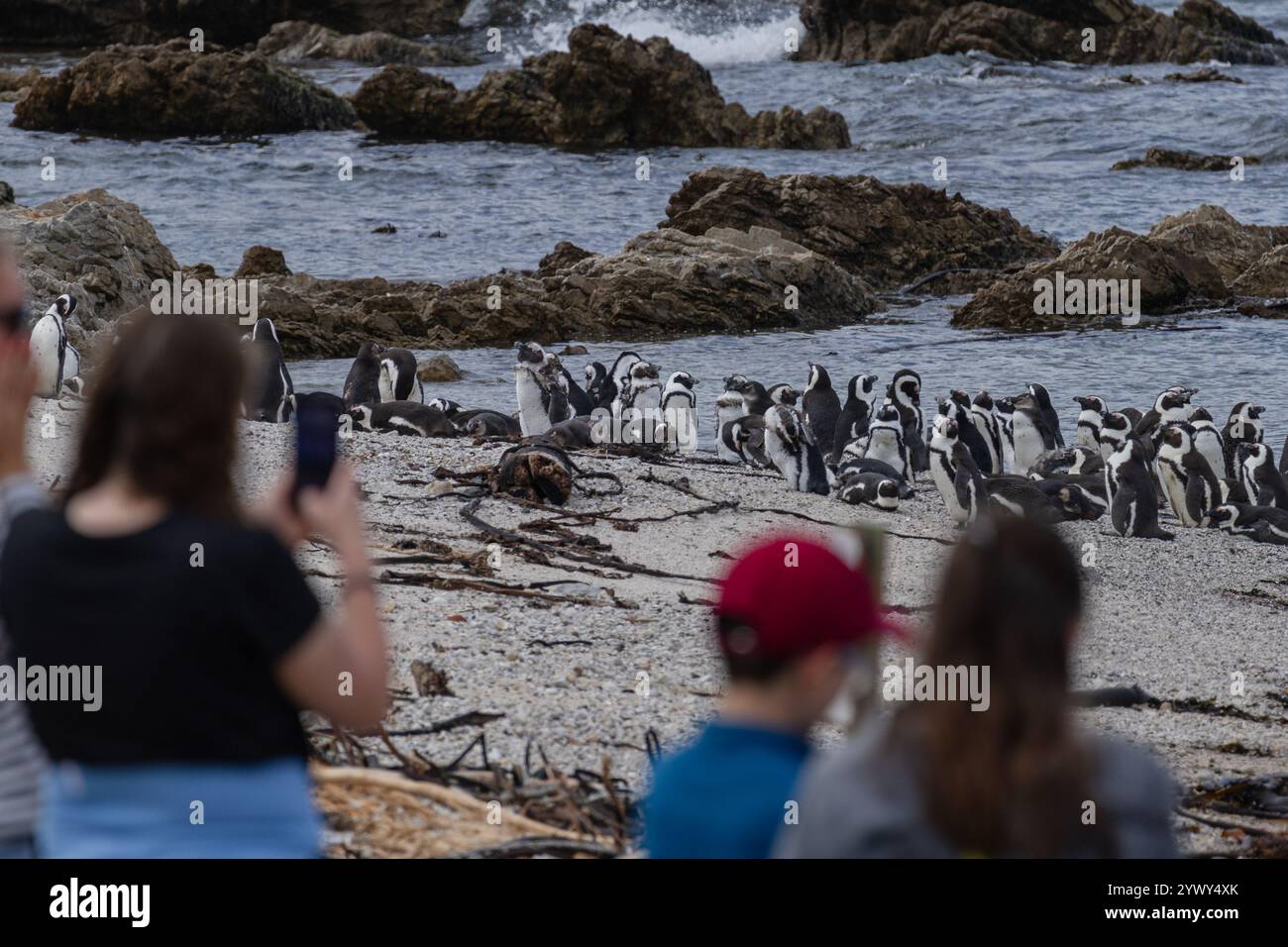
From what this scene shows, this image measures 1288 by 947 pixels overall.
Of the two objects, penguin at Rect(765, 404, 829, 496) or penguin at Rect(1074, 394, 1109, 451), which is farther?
penguin at Rect(1074, 394, 1109, 451)

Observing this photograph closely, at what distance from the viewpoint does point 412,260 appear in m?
23.1

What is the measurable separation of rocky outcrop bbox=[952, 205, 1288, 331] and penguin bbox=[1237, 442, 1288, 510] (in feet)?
22.8

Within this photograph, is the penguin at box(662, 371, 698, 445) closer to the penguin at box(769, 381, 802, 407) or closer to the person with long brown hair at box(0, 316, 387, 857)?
the penguin at box(769, 381, 802, 407)

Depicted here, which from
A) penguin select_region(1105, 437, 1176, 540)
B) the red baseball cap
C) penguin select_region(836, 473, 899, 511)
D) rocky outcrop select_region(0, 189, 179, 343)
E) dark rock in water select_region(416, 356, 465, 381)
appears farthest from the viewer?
dark rock in water select_region(416, 356, 465, 381)

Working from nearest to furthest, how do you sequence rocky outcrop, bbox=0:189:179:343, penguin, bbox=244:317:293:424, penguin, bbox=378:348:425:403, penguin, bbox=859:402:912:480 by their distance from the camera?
penguin, bbox=859:402:912:480 → penguin, bbox=244:317:293:424 → penguin, bbox=378:348:425:403 → rocky outcrop, bbox=0:189:179:343

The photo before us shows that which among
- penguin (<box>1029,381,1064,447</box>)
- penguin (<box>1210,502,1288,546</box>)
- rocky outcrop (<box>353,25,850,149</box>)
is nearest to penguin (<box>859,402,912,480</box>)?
penguin (<box>1029,381,1064,447</box>)

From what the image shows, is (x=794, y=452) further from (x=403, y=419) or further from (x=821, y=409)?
(x=403, y=419)

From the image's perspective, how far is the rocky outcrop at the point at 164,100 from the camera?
117 feet

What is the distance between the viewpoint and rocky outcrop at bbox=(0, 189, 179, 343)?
49.6ft

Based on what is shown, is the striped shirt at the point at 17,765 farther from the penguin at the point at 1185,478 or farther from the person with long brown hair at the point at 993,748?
the penguin at the point at 1185,478

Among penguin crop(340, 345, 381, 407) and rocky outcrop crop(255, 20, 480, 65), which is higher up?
rocky outcrop crop(255, 20, 480, 65)

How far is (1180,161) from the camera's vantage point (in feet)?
97.5

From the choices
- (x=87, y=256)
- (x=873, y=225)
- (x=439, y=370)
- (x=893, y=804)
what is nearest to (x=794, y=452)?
(x=439, y=370)
